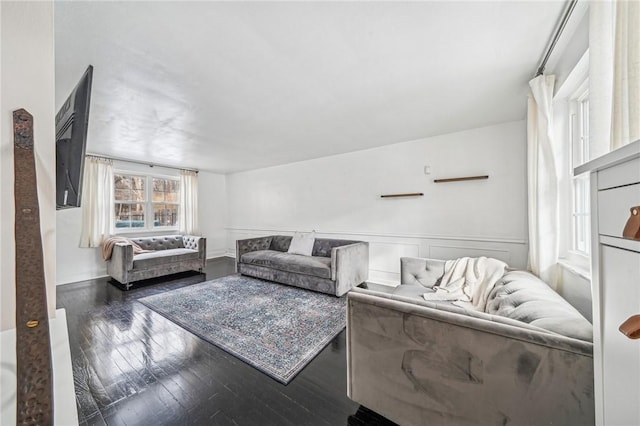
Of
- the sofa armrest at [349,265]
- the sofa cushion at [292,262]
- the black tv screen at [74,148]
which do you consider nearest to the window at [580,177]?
the sofa armrest at [349,265]

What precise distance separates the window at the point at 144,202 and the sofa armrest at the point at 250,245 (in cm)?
228

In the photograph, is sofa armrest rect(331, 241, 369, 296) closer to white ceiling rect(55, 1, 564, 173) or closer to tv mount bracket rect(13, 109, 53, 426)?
white ceiling rect(55, 1, 564, 173)

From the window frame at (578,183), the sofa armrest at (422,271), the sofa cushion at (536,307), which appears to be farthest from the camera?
the sofa armrest at (422,271)

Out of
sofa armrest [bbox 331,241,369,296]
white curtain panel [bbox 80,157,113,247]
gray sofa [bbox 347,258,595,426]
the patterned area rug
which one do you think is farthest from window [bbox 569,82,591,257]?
white curtain panel [bbox 80,157,113,247]

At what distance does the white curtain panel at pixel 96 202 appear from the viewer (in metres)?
4.16

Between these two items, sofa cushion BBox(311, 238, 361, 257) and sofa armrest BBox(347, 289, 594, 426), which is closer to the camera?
sofa armrest BBox(347, 289, 594, 426)

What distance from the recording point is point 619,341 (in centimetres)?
60

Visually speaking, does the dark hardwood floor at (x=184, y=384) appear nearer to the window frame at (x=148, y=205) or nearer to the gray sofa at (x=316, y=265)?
the gray sofa at (x=316, y=265)

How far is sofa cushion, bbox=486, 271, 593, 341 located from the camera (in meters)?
0.95

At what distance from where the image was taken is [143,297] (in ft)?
10.9

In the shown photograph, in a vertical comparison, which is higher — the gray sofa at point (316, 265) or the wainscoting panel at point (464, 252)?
the wainscoting panel at point (464, 252)

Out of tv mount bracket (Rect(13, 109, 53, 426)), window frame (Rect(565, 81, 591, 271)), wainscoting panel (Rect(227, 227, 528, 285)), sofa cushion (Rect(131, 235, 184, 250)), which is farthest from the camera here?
sofa cushion (Rect(131, 235, 184, 250))

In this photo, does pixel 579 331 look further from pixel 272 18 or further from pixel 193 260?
pixel 193 260

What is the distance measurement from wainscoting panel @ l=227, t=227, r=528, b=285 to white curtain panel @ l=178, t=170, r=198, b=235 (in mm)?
3108
